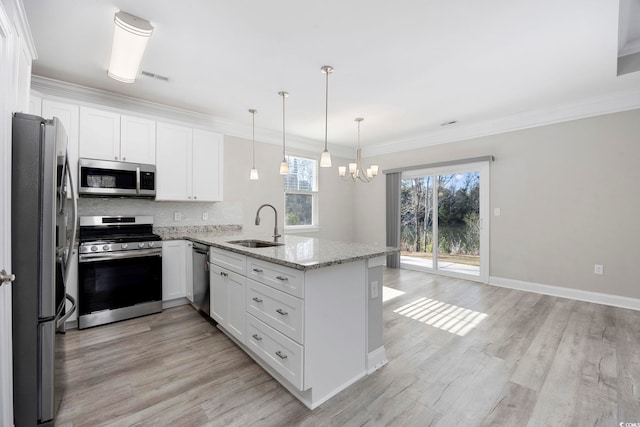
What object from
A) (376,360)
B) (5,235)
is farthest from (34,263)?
(376,360)

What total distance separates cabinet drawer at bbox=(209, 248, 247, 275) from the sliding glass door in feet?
12.7

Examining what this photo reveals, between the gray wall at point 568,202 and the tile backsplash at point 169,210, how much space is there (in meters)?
4.02

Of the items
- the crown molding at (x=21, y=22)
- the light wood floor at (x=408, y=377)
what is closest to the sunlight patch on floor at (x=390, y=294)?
the light wood floor at (x=408, y=377)

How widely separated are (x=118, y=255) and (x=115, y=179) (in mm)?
839

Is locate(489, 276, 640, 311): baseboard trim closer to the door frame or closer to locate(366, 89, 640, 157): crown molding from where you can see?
locate(366, 89, 640, 157): crown molding

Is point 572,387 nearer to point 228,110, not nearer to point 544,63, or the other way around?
point 544,63

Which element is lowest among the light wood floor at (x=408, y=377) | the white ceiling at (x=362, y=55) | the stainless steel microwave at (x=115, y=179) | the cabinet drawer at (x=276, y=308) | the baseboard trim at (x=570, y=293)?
the light wood floor at (x=408, y=377)

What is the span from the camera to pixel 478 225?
15.1 feet

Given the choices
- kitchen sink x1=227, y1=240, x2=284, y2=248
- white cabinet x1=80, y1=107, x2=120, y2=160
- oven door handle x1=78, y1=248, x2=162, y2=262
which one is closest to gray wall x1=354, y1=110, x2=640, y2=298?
kitchen sink x1=227, y1=240, x2=284, y2=248

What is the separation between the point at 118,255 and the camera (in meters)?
2.92

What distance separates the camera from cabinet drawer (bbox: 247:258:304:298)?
1.70 meters

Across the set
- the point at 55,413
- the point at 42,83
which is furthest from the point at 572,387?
the point at 42,83

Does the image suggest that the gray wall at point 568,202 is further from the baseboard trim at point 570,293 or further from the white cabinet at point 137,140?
the white cabinet at point 137,140

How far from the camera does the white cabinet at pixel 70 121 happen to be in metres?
2.75
